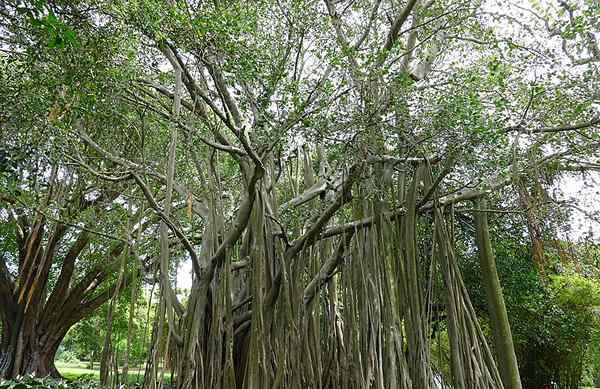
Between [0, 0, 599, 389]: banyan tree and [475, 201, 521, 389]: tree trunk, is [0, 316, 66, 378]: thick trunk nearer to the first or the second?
Answer: [0, 0, 599, 389]: banyan tree

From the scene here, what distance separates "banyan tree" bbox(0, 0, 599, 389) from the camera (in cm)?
296

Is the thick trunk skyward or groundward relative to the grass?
skyward

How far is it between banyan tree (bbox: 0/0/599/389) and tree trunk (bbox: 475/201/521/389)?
0.01 metres

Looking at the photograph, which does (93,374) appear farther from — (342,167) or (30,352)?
(342,167)

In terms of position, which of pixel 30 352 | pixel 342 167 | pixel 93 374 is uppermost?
pixel 342 167

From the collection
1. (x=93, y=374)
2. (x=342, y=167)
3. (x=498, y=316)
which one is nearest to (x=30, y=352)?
(x=93, y=374)

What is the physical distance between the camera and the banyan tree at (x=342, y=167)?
2.96m

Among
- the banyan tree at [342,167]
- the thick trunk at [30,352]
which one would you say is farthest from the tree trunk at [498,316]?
the thick trunk at [30,352]

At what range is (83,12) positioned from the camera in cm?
296

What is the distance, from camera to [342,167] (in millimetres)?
3480

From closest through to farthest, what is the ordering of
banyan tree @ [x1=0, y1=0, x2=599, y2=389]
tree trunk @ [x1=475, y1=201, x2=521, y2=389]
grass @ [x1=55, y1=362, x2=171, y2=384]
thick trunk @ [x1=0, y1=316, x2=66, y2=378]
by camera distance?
banyan tree @ [x1=0, y1=0, x2=599, y2=389] < tree trunk @ [x1=475, y1=201, x2=521, y2=389] < grass @ [x1=55, y1=362, x2=171, y2=384] < thick trunk @ [x1=0, y1=316, x2=66, y2=378]

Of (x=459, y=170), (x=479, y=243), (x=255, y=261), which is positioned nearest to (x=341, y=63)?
(x=459, y=170)

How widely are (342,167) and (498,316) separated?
5.37 feet

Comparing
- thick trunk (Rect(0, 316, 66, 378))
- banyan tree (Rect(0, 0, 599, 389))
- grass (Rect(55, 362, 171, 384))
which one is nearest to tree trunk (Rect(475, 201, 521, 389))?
banyan tree (Rect(0, 0, 599, 389))
